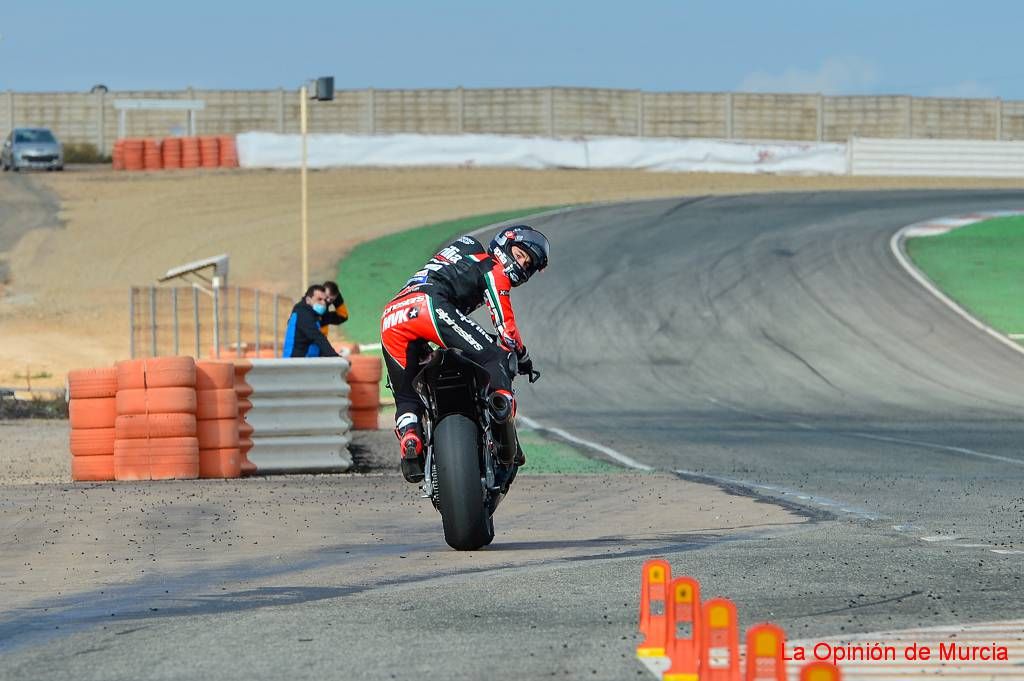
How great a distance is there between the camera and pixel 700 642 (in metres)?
4.79

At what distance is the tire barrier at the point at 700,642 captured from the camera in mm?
4133

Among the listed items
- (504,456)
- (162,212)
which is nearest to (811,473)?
(504,456)

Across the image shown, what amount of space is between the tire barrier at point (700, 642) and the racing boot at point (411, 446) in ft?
9.03

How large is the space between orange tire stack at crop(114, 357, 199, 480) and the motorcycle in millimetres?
4885

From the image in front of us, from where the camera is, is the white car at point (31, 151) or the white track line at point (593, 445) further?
the white car at point (31, 151)

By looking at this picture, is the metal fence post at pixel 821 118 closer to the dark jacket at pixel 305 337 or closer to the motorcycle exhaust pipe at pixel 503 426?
the dark jacket at pixel 305 337

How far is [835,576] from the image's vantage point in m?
7.10

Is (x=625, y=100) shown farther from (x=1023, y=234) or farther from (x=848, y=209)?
(x=1023, y=234)

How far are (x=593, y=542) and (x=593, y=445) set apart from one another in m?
7.42

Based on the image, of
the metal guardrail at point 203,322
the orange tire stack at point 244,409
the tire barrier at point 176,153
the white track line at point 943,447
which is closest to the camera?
the orange tire stack at point 244,409

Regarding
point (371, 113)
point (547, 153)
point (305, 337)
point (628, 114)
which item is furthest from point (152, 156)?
point (305, 337)

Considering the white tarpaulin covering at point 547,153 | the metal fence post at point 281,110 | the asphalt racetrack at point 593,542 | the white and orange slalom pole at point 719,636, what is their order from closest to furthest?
the white and orange slalom pole at point 719,636, the asphalt racetrack at point 593,542, the white tarpaulin covering at point 547,153, the metal fence post at point 281,110

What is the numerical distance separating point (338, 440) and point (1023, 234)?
24.2m

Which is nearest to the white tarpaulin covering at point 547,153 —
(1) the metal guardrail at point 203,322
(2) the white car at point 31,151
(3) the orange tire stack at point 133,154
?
(3) the orange tire stack at point 133,154
